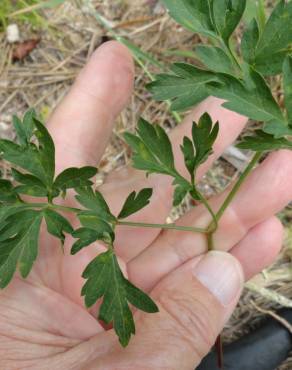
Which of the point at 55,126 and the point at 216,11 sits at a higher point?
the point at 216,11

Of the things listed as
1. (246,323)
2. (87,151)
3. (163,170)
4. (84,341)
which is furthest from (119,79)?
(246,323)

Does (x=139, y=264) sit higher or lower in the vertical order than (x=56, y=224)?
lower

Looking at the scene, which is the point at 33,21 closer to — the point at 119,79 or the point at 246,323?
the point at 119,79

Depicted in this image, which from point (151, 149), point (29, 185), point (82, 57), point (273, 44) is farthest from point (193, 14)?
point (82, 57)

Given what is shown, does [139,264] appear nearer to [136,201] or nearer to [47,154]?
[136,201]

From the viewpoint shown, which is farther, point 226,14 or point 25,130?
point 25,130
